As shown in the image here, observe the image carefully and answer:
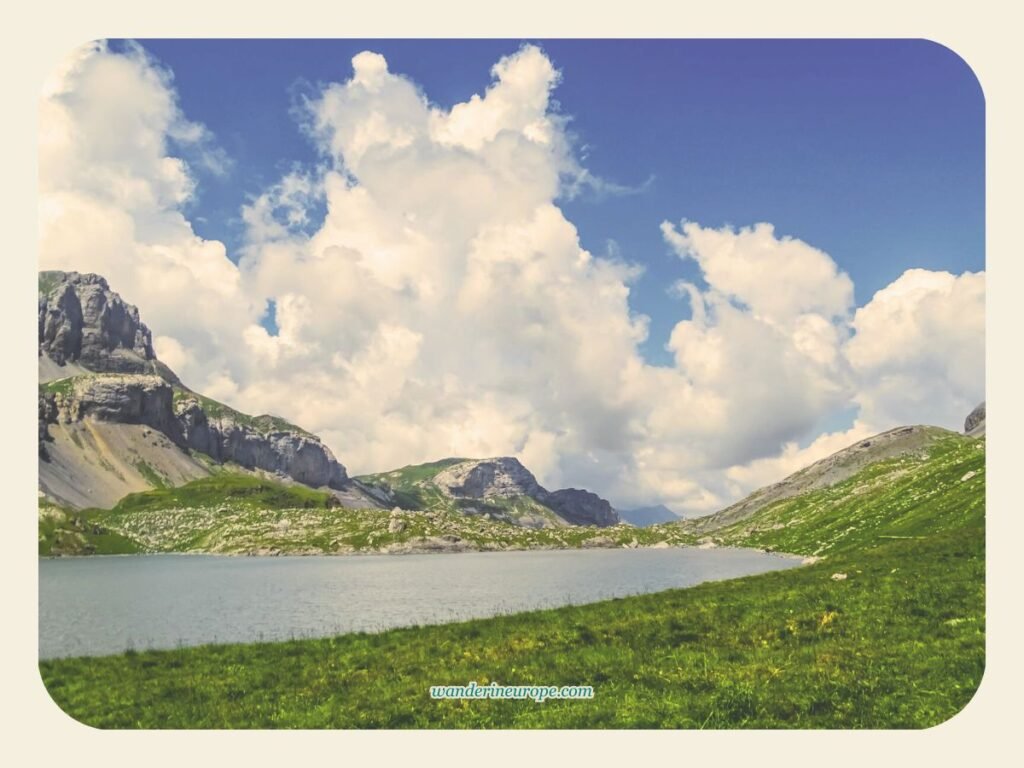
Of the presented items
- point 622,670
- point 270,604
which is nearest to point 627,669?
point 622,670

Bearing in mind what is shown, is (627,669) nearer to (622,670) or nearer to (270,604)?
(622,670)

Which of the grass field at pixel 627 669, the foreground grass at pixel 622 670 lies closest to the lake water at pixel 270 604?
the grass field at pixel 627 669

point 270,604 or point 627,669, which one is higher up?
point 270,604

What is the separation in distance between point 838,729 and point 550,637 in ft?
34.9

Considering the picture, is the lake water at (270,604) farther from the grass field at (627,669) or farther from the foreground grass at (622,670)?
the foreground grass at (622,670)

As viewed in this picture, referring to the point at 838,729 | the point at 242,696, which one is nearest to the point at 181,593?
the point at 242,696

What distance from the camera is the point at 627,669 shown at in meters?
23.7

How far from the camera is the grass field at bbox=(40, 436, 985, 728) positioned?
20.8m

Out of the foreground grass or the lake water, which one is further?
the lake water

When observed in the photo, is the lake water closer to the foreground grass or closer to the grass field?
the grass field

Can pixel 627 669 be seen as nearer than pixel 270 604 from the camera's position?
Yes

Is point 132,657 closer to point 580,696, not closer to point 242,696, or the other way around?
point 242,696

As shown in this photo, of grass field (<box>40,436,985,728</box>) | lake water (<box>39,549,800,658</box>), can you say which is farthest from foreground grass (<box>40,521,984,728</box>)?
lake water (<box>39,549,800,658</box>)

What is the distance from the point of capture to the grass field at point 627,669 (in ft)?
68.2
